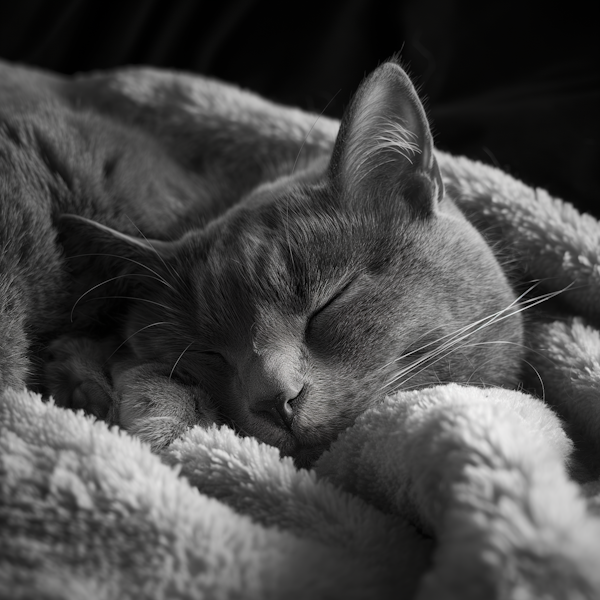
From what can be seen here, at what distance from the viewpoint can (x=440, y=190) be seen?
1122 mm

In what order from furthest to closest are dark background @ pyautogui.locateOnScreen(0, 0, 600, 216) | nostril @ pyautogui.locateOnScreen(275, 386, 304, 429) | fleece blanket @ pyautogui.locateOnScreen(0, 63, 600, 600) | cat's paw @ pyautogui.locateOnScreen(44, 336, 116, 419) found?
dark background @ pyautogui.locateOnScreen(0, 0, 600, 216), cat's paw @ pyautogui.locateOnScreen(44, 336, 116, 419), nostril @ pyautogui.locateOnScreen(275, 386, 304, 429), fleece blanket @ pyautogui.locateOnScreen(0, 63, 600, 600)

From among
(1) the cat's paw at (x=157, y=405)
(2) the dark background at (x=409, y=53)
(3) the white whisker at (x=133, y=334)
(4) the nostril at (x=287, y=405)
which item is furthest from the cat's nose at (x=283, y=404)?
(2) the dark background at (x=409, y=53)

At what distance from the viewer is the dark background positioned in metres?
1.47

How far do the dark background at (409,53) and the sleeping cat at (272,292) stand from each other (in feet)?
1.36

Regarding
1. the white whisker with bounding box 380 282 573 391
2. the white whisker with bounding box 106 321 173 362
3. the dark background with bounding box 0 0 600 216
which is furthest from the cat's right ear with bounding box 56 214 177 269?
the dark background with bounding box 0 0 600 216

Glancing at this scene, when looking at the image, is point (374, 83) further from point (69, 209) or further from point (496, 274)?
point (69, 209)

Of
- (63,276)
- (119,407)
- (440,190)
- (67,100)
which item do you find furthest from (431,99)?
(119,407)

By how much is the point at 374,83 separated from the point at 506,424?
61 centimetres

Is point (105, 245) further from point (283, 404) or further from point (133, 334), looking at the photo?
point (283, 404)

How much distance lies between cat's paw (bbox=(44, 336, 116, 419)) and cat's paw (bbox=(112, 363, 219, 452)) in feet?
0.09

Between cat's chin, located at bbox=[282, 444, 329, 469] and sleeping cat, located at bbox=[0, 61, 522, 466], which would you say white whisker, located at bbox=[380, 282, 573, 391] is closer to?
sleeping cat, located at bbox=[0, 61, 522, 466]

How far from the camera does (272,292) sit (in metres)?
1.00

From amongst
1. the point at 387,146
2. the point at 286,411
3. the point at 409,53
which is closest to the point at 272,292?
the point at 286,411

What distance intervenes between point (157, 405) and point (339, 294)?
34 cm
